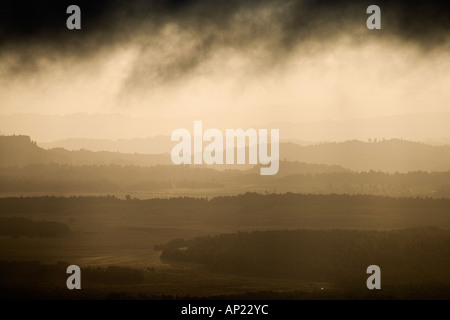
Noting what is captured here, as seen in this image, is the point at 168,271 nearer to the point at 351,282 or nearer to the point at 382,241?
the point at 351,282

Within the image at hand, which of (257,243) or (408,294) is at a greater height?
(257,243)

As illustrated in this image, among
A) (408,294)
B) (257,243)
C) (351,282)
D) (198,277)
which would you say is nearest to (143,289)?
(198,277)

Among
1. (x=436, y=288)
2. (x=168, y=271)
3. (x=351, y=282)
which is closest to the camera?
(x=436, y=288)

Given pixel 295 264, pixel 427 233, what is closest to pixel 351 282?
pixel 295 264

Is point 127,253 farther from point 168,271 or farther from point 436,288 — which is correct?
point 436,288
